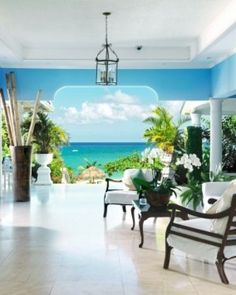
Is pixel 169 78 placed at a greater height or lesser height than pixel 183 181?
greater

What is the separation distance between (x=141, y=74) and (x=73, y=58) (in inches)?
74.6

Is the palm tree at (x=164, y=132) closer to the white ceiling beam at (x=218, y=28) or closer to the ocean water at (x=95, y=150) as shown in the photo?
the white ceiling beam at (x=218, y=28)

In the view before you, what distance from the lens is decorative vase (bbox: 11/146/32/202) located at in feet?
34.4

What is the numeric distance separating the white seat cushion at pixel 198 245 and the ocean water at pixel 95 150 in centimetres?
2487

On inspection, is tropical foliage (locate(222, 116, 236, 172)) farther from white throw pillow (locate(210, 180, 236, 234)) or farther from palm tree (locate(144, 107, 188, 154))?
white throw pillow (locate(210, 180, 236, 234))

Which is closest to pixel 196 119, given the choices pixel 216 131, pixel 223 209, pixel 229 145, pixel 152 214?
pixel 229 145

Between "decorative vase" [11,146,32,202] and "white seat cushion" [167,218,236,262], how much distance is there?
5.90 m

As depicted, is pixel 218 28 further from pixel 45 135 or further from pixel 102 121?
pixel 102 121

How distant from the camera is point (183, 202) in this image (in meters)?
8.23

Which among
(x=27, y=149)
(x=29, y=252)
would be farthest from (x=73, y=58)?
(x=29, y=252)

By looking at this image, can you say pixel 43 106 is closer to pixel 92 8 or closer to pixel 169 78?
pixel 169 78

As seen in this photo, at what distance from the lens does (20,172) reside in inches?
414

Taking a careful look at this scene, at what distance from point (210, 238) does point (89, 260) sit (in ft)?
4.77

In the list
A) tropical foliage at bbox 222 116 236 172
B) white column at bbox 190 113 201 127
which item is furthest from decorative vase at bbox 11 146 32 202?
tropical foliage at bbox 222 116 236 172
